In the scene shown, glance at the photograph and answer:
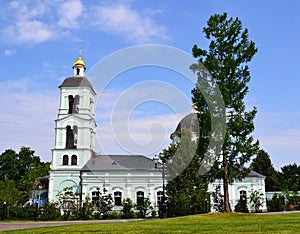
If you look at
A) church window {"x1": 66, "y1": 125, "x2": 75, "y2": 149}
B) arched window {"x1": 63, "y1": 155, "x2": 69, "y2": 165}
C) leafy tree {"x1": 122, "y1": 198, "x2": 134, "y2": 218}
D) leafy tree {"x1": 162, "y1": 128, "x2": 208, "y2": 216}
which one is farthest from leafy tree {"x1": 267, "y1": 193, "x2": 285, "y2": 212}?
church window {"x1": 66, "y1": 125, "x2": 75, "y2": 149}

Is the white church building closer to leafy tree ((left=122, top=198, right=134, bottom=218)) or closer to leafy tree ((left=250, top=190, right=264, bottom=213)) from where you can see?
leafy tree ((left=250, top=190, right=264, bottom=213))

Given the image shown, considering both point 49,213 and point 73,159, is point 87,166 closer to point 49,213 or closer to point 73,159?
point 73,159

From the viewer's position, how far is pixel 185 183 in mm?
26578

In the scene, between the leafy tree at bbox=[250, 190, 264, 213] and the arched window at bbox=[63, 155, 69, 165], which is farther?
the arched window at bbox=[63, 155, 69, 165]

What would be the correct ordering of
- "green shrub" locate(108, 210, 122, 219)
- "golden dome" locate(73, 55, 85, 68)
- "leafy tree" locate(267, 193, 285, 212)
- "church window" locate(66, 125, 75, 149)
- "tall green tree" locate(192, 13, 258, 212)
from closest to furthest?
"tall green tree" locate(192, 13, 258, 212) → "green shrub" locate(108, 210, 122, 219) → "leafy tree" locate(267, 193, 285, 212) → "church window" locate(66, 125, 75, 149) → "golden dome" locate(73, 55, 85, 68)

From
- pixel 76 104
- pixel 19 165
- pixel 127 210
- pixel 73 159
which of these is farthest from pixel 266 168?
pixel 19 165

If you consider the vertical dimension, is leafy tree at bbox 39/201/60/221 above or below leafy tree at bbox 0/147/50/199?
below

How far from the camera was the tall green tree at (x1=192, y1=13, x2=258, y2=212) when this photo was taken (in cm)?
1936

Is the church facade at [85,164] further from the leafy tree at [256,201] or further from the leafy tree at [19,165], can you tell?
the leafy tree at [19,165]

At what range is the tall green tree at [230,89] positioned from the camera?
19359mm

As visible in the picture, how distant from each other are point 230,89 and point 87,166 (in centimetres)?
2137

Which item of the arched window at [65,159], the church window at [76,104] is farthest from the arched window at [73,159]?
the church window at [76,104]

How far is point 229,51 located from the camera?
20.4 m

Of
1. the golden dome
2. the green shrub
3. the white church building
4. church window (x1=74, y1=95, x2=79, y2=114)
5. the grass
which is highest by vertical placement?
the golden dome
